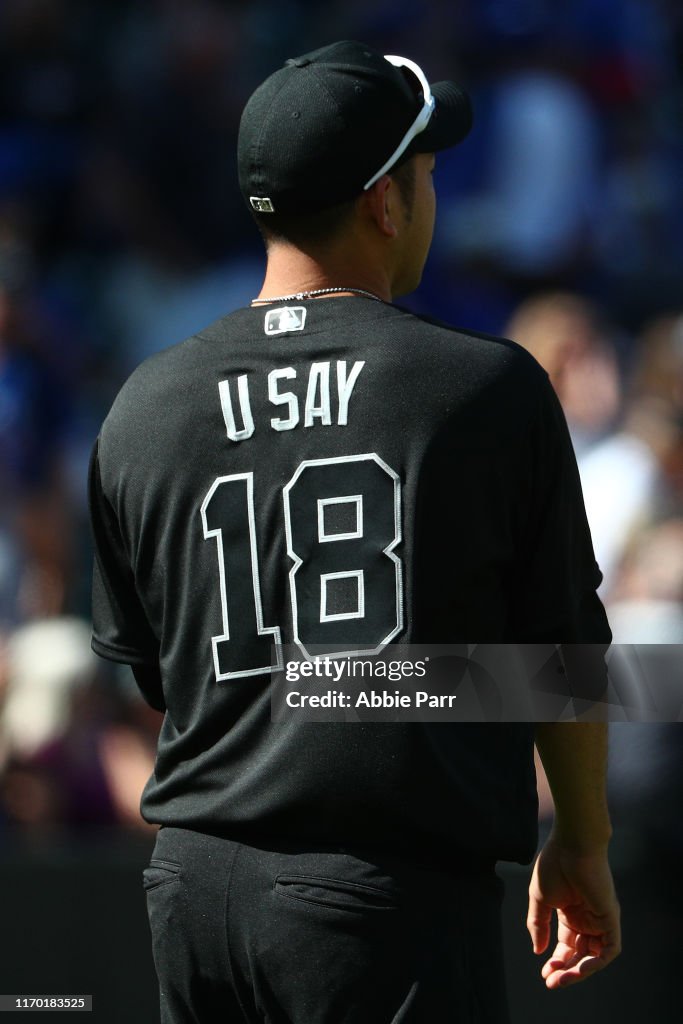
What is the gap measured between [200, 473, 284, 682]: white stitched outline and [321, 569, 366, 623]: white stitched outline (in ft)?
0.24

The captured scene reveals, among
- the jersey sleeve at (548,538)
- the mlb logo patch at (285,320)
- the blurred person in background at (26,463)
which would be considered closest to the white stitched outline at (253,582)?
the mlb logo patch at (285,320)

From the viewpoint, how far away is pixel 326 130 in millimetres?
1870

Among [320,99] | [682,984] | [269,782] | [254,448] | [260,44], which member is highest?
[260,44]

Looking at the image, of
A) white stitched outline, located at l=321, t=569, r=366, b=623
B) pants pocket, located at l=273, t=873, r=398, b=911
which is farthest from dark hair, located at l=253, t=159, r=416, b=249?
pants pocket, located at l=273, t=873, r=398, b=911

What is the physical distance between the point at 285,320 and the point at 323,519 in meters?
0.30

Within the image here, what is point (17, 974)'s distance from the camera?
12.2 feet

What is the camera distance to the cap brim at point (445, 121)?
1.99 meters

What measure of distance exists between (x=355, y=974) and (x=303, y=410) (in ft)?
2.40

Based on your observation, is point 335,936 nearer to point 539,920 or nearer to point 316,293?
point 539,920

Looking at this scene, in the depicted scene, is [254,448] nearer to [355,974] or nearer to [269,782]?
[269,782]

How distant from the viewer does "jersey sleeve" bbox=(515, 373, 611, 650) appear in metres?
1.84

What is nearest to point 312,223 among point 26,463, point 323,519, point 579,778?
point 323,519

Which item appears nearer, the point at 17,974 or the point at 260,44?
the point at 17,974

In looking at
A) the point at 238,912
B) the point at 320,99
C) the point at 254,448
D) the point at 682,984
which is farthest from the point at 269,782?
the point at 682,984
